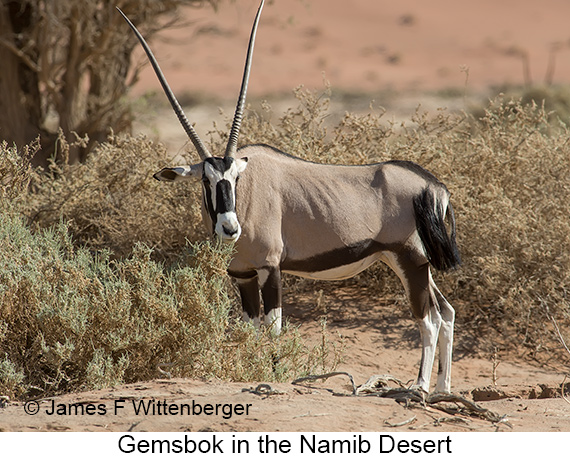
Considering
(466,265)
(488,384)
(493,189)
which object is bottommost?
(488,384)

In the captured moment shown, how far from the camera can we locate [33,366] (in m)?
4.86

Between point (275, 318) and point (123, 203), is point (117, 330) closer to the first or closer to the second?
point (275, 318)

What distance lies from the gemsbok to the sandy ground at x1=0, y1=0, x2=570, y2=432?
2.04 feet

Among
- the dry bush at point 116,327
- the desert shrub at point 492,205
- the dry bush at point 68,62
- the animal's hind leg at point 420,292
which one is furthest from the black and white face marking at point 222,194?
the dry bush at point 68,62

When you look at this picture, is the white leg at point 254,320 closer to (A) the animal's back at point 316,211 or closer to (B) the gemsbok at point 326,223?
(B) the gemsbok at point 326,223

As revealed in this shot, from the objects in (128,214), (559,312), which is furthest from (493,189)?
(128,214)

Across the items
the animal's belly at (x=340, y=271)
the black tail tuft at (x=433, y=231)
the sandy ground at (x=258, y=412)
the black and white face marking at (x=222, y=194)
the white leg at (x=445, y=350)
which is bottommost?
the white leg at (x=445, y=350)

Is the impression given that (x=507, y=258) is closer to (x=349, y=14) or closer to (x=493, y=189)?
(x=493, y=189)

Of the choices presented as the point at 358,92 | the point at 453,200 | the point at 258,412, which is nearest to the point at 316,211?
the point at 258,412

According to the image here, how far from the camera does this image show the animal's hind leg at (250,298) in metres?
5.44

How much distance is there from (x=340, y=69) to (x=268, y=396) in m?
39.2

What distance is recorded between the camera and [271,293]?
17.3ft

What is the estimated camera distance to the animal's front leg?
207 inches

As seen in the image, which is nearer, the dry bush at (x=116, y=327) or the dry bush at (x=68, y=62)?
the dry bush at (x=116, y=327)
